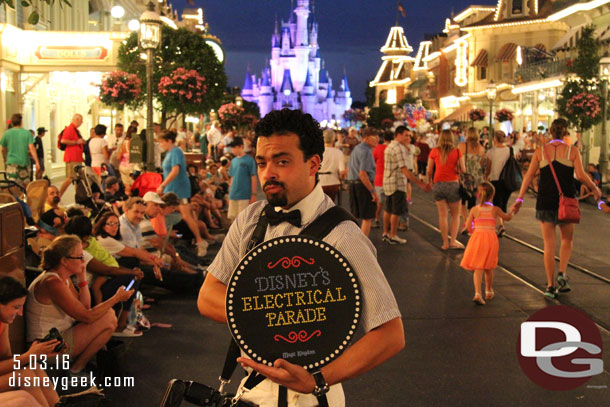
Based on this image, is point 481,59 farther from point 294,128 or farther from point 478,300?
point 294,128

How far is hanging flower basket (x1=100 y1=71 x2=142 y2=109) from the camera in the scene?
1950 cm

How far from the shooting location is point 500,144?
48.2 ft

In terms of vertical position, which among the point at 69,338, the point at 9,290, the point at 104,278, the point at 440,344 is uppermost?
the point at 9,290

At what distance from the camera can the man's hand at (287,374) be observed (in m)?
2.46

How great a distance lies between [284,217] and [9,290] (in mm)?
2542

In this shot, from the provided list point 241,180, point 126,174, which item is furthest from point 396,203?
point 126,174

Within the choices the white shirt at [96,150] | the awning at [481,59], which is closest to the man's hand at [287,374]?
the white shirt at [96,150]

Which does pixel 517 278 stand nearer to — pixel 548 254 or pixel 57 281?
pixel 548 254

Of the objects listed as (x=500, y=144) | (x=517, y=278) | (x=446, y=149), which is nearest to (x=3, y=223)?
(x=517, y=278)

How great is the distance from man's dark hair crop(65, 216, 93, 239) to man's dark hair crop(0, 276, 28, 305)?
2246 millimetres

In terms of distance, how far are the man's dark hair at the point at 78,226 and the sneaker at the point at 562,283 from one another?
5172mm

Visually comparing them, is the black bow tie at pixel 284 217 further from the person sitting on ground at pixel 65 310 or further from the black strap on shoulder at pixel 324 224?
the person sitting on ground at pixel 65 310

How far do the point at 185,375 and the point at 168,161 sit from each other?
255 inches

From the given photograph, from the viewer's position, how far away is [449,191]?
42.2ft
